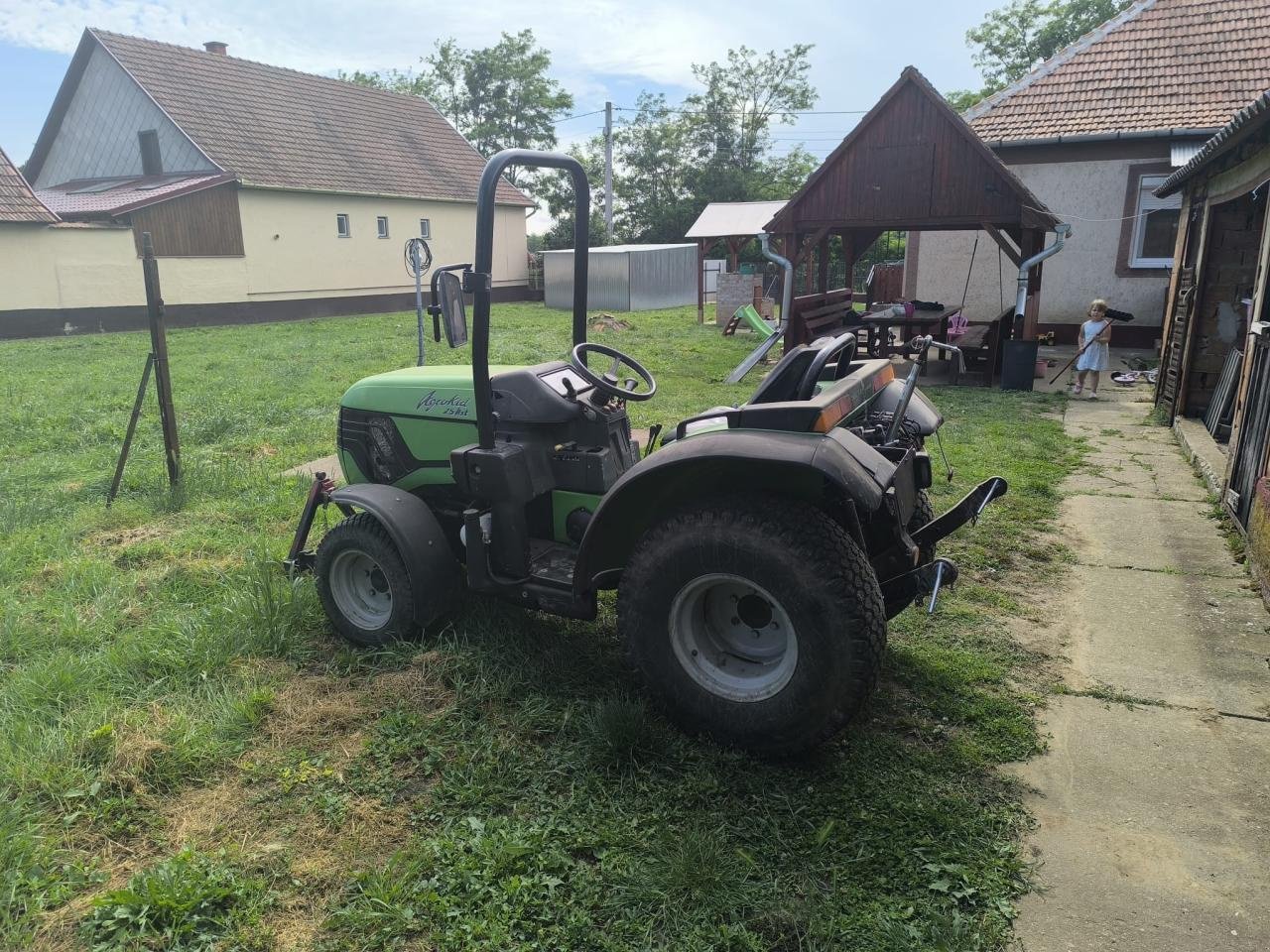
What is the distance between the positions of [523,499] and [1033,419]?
7216 millimetres

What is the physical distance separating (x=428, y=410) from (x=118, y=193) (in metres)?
22.5

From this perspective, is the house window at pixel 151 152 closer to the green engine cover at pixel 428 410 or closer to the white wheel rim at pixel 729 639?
the green engine cover at pixel 428 410

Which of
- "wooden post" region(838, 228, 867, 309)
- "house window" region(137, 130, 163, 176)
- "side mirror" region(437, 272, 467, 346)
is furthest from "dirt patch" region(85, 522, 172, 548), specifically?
"house window" region(137, 130, 163, 176)

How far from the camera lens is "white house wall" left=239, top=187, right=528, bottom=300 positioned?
22109mm

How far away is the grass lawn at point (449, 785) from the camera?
2.28 metres

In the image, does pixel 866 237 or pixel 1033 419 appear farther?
pixel 866 237

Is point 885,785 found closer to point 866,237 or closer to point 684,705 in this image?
point 684,705

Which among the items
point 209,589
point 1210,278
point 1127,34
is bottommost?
point 209,589

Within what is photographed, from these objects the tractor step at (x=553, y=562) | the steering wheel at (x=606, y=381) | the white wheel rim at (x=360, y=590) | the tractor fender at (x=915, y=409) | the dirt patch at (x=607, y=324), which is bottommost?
the white wheel rim at (x=360, y=590)

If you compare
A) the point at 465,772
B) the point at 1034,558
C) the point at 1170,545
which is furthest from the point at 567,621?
the point at 1170,545

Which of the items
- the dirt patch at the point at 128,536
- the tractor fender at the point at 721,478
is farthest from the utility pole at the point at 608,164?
the tractor fender at the point at 721,478

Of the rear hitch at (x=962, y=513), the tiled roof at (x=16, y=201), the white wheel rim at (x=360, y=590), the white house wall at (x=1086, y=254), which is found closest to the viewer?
the rear hitch at (x=962, y=513)

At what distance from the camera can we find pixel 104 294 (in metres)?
19.1

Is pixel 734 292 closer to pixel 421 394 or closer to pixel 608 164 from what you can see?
pixel 421 394
